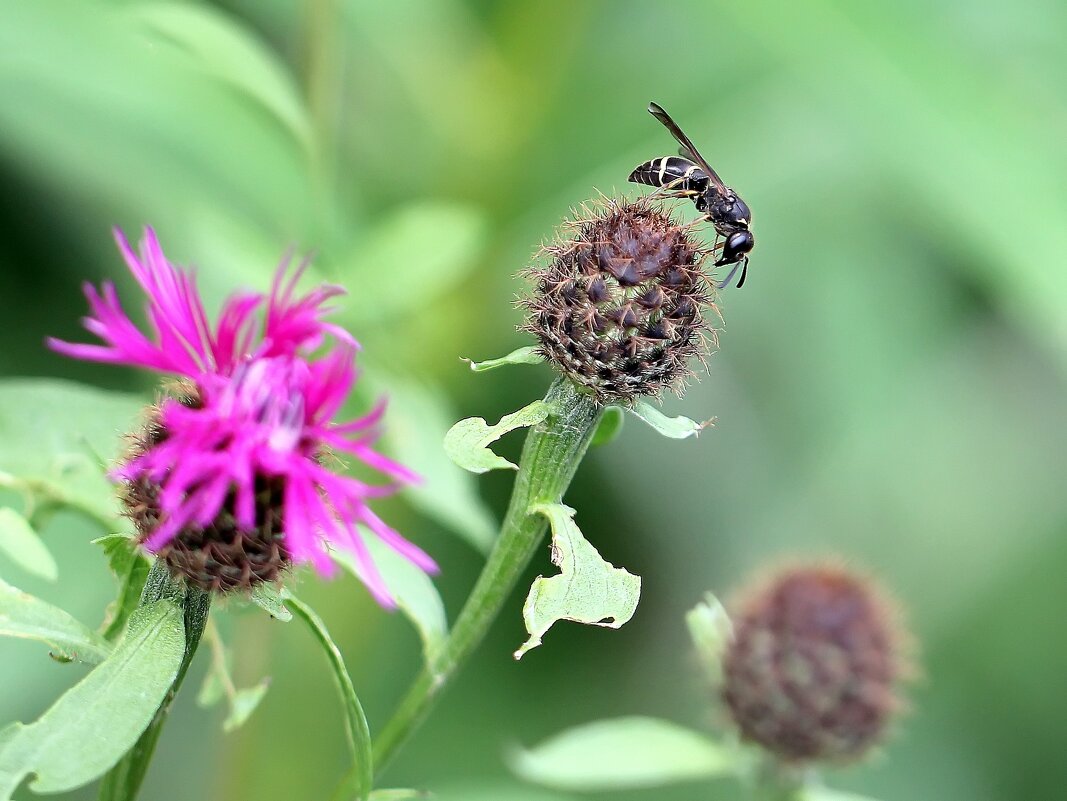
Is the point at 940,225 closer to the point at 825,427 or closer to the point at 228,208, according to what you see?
the point at 825,427

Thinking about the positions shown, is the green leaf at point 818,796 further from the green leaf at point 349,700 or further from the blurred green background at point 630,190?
the green leaf at point 349,700

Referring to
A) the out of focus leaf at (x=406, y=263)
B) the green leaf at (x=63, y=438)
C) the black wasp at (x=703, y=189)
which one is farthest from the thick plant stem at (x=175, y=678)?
the out of focus leaf at (x=406, y=263)

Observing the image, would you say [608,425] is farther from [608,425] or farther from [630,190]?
[630,190]

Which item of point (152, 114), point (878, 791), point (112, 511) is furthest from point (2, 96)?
point (878, 791)

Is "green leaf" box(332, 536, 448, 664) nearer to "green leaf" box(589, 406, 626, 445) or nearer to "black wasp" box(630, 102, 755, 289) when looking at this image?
"green leaf" box(589, 406, 626, 445)

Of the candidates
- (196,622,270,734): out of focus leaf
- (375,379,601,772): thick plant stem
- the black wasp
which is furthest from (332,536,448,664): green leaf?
the black wasp

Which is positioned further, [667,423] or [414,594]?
[414,594]

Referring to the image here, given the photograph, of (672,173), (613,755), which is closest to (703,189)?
(672,173)
